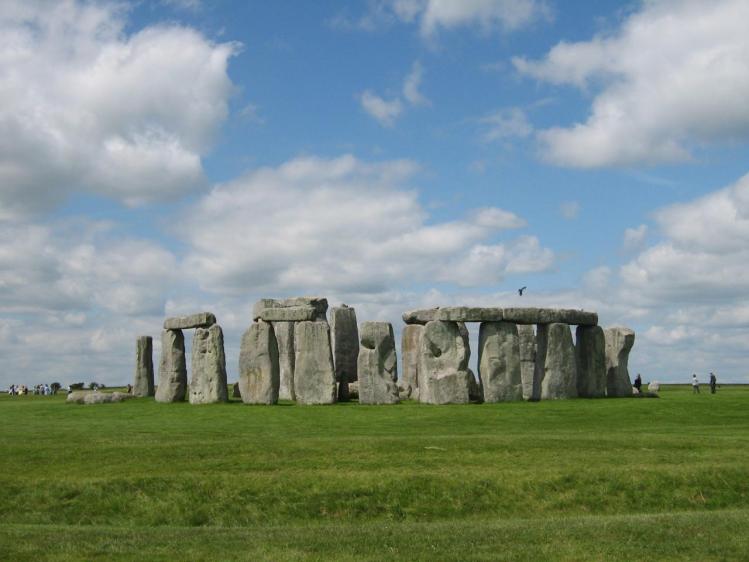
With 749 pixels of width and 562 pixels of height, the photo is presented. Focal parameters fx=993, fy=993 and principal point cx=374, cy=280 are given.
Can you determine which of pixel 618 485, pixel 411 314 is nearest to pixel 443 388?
pixel 411 314

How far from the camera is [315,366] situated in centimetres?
3000

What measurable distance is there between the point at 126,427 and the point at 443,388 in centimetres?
981

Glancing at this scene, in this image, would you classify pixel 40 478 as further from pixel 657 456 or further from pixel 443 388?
pixel 443 388

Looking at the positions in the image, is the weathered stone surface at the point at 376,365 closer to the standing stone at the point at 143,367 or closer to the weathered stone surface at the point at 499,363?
the weathered stone surface at the point at 499,363

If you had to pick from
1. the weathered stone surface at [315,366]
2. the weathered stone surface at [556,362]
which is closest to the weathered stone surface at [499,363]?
the weathered stone surface at [556,362]

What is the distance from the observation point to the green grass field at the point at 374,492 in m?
12.7

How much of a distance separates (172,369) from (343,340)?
594 cm

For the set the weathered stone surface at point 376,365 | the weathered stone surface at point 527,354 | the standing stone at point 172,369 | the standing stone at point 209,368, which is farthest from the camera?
the standing stone at point 172,369

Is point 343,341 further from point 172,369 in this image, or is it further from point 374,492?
point 374,492

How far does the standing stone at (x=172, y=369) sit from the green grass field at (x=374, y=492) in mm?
10094

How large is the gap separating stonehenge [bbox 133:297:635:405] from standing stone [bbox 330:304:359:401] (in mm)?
35

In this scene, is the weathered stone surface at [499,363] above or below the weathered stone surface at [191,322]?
below

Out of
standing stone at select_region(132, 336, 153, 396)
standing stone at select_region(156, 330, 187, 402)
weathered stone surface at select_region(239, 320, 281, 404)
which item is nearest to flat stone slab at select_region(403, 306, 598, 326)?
weathered stone surface at select_region(239, 320, 281, 404)

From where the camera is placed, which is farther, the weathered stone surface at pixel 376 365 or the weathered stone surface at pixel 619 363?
the weathered stone surface at pixel 619 363
